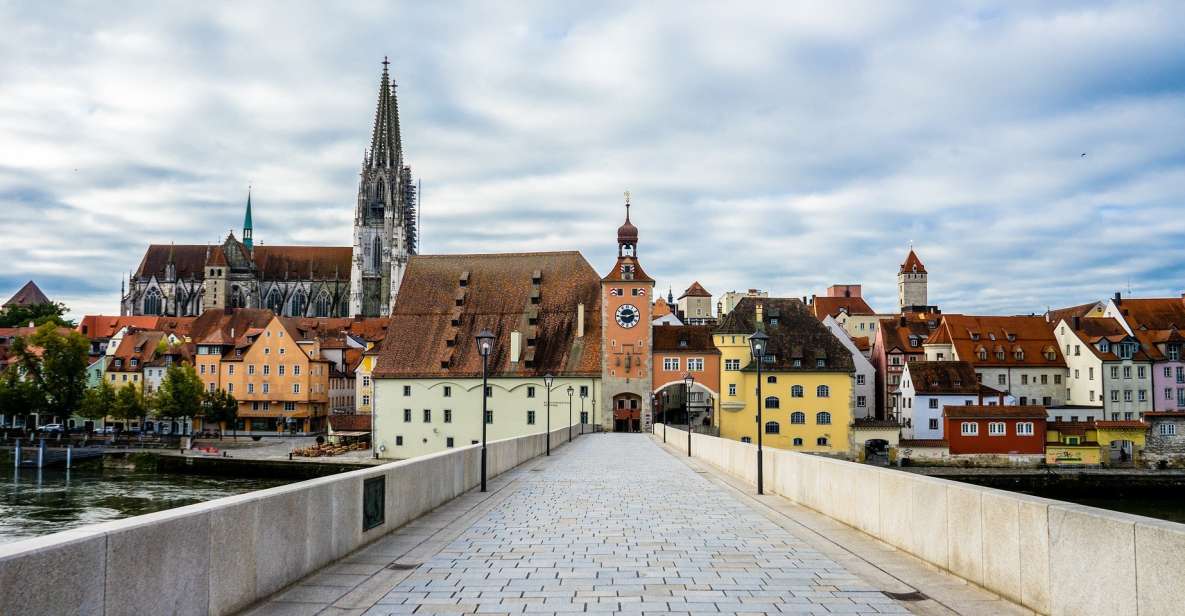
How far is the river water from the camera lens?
43.9 metres

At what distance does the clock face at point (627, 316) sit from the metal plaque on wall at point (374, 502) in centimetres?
6223

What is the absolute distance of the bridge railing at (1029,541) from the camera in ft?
19.3

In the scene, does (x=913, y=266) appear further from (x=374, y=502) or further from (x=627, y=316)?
(x=374, y=502)

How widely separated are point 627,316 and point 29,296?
127 metres

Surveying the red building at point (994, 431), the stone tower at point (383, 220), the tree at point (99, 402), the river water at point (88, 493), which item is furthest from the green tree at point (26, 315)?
the red building at point (994, 431)

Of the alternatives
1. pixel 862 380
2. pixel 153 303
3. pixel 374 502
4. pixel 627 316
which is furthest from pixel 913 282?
pixel 374 502

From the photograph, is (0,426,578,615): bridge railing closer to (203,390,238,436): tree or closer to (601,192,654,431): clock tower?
(601,192,654,431): clock tower

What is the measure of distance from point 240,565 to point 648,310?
67.2 meters

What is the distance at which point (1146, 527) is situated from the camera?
5930mm

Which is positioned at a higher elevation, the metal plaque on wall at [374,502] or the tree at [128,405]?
the metal plaque on wall at [374,502]

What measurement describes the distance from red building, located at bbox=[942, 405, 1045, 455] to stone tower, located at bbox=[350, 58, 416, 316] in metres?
90.7

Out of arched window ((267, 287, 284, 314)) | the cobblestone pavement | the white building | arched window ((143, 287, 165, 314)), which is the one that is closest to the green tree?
arched window ((143, 287, 165, 314))

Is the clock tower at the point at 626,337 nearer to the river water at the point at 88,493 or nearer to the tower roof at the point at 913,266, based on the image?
the river water at the point at 88,493

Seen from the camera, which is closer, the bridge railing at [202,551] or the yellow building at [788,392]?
the bridge railing at [202,551]
